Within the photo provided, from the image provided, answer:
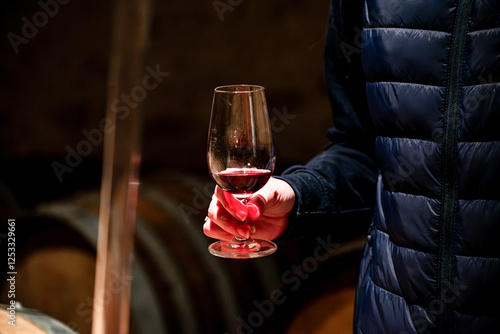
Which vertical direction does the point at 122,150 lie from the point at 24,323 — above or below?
above

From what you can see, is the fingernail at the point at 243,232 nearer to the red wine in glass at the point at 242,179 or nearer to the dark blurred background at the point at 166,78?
the red wine in glass at the point at 242,179

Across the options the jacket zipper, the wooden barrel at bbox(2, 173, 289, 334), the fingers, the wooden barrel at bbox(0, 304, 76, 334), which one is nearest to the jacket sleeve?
the fingers

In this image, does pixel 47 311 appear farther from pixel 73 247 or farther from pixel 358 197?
pixel 358 197

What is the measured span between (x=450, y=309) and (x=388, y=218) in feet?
0.58

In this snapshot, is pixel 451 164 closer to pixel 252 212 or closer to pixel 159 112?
pixel 252 212

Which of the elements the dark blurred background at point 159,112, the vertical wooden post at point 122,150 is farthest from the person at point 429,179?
the dark blurred background at point 159,112

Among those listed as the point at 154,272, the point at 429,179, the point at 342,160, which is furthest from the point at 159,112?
the point at 429,179

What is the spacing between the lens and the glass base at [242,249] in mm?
923

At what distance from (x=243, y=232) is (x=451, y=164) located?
359 mm

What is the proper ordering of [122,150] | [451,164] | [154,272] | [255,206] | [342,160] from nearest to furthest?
[122,150]
[451,164]
[255,206]
[342,160]
[154,272]

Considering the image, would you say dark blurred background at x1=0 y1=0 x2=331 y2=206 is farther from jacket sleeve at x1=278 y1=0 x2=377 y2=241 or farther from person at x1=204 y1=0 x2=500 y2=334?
person at x1=204 y1=0 x2=500 y2=334

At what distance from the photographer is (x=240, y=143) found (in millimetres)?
933

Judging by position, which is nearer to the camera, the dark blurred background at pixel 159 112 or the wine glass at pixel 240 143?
the wine glass at pixel 240 143

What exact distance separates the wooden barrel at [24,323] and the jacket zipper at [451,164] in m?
0.69
